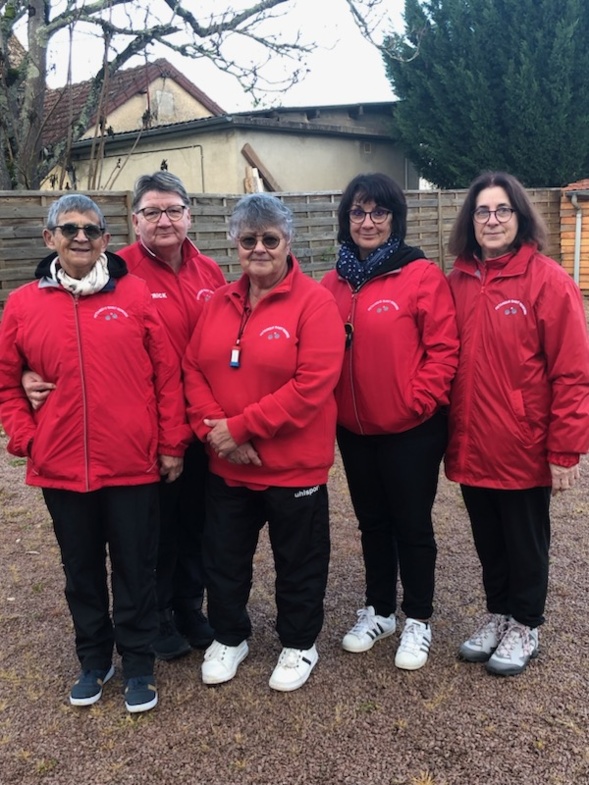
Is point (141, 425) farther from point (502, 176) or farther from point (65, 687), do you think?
point (502, 176)

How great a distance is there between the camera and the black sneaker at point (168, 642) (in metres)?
3.32

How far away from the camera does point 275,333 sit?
9.26ft

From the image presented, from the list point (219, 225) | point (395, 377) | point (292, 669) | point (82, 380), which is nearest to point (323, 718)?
point (292, 669)

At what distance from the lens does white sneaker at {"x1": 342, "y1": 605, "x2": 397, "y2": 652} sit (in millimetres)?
3342

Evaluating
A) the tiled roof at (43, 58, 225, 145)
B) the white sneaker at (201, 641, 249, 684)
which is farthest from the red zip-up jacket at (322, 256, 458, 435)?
the tiled roof at (43, 58, 225, 145)

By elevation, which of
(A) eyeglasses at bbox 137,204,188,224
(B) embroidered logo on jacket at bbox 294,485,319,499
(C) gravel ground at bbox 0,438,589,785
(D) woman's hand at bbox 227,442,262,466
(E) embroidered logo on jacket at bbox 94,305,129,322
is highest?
(A) eyeglasses at bbox 137,204,188,224

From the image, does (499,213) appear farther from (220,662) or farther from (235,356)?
(220,662)

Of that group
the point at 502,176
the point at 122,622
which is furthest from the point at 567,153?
the point at 122,622

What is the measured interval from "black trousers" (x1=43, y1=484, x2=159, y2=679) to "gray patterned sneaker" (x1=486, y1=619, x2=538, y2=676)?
4.76 feet

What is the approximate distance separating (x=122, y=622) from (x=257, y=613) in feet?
3.23

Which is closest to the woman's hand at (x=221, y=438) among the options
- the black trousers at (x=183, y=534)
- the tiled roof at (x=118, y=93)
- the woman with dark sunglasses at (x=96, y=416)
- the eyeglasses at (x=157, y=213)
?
the woman with dark sunglasses at (x=96, y=416)

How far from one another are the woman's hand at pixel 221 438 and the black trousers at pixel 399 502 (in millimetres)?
603

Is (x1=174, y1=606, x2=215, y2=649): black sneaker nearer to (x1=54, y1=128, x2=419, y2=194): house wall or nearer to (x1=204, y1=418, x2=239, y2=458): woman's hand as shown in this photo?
(x1=204, y1=418, x2=239, y2=458): woman's hand

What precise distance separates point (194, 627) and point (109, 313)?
157 cm
